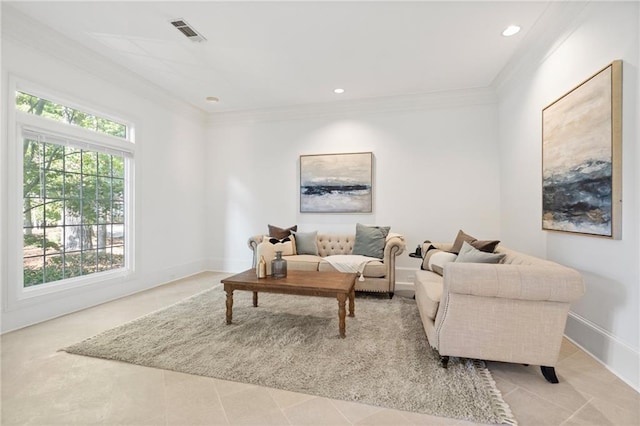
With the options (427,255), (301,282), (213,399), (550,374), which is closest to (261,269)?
(301,282)

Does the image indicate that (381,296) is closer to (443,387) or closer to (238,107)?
(443,387)

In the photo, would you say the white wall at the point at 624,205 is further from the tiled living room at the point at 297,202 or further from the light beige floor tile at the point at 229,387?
the light beige floor tile at the point at 229,387

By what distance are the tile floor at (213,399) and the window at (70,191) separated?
121 cm

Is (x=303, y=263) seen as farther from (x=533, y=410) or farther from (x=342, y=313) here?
(x=533, y=410)

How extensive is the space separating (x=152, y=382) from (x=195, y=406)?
46 cm

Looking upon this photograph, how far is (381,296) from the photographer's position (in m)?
3.90

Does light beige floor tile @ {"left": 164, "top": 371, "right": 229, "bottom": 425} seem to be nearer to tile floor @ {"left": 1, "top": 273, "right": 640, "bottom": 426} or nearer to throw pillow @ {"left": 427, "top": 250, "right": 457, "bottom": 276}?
tile floor @ {"left": 1, "top": 273, "right": 640, "bottom": 426}

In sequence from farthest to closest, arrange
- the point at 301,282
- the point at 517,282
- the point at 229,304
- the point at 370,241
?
the point at 370,241 < the point at 229,304 < the point at 301,282 < the point at 517,282

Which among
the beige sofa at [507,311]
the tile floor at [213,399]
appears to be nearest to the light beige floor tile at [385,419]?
the tile floor at [213,399]

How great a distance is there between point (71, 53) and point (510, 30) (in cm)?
469

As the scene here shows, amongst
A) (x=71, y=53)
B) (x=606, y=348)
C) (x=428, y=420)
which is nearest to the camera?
(x=428, y=420)

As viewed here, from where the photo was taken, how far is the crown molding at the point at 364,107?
Result: 437cm

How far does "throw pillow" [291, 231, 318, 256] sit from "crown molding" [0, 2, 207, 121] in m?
3.01

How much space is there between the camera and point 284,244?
14.2 feet
